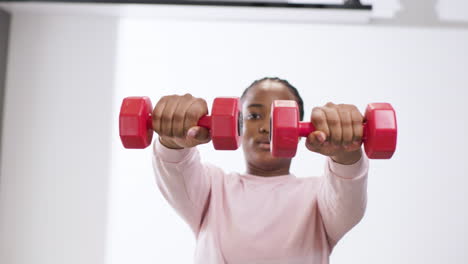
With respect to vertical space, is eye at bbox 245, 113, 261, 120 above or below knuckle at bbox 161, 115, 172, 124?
above

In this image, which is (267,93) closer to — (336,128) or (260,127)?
(260,127)

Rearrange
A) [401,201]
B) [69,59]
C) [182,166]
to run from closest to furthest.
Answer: [182,166]
[401,201]
[69,59]

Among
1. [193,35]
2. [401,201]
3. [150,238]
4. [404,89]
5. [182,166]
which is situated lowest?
[150,238]

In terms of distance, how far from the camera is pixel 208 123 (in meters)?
0.46

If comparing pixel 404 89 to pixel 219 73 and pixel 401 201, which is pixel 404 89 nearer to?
pixel 401 201

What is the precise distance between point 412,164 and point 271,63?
0.42 meters

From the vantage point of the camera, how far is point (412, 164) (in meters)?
1.19

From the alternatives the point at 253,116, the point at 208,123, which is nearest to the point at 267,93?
the point at 253,116

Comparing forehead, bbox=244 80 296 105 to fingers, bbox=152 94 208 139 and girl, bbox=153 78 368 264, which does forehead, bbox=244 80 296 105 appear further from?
fingers, bbox=152 94 208 139

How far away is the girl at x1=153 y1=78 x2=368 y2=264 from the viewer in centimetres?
56

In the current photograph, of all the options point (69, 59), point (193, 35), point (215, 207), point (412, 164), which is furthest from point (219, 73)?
point (215, 207)

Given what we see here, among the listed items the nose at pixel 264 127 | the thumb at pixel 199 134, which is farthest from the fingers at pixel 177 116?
the nose at pixel 264 127

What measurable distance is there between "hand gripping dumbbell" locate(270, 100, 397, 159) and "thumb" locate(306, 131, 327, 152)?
0.03ft

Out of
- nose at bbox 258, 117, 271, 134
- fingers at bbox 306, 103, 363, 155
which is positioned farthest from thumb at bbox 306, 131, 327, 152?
nose at bbox 258, 117, 271, 134
